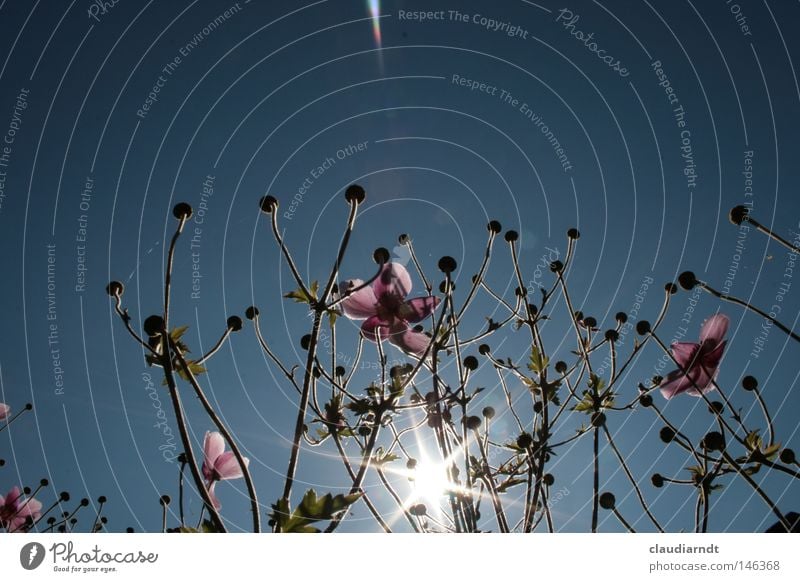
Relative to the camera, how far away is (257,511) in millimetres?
1025

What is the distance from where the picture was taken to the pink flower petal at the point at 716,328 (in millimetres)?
1748

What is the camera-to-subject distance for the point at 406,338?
1.66 meters

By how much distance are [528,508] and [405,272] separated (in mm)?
806

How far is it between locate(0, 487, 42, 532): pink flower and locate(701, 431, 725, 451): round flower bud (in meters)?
Result: 2.86

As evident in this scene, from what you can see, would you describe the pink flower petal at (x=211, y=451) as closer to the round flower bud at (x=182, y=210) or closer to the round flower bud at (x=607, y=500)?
the round flower bud at (x=182, y=210)

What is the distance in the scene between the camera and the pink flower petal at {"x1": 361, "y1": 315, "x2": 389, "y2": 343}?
1664 mm

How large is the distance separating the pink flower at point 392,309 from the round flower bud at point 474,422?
0.50m

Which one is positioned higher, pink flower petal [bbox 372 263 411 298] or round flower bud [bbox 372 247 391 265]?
round flower bud [bbox 372 247 391 265]

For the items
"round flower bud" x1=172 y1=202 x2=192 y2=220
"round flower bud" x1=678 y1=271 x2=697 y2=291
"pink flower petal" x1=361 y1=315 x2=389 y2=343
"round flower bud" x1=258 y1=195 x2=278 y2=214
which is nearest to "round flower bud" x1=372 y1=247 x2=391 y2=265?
"pink flower petal" x1=361 y1=315 x2=389 y2=343

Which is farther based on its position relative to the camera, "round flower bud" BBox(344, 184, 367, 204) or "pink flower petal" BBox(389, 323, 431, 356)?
"pink flower petal" BBox(389, 323, 431, 356)

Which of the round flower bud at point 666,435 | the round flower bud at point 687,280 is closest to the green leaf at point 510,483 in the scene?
the round flower bud at point 666,435

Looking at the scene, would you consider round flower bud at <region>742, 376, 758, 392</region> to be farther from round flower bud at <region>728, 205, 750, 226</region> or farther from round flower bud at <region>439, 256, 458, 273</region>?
round flower bud at <region>439, 256, 458, 273</region>

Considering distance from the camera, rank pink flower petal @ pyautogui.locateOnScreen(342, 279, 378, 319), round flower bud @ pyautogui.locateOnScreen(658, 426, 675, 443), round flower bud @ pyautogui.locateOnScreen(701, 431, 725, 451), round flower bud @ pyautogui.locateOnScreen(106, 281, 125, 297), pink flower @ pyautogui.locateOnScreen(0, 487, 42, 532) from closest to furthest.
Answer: round flower bud @ pyautogui.locateOnScreen(106, 281, 125, 297)
pink flower petal @ pyautogui.locateOnScreen(342, 279, 378, 319)
round flower bud @ pyautogui.locateOnScreen(701, 431, 725, 451)
round flower bud @ pyautogui.locateOnScreen(658, 426, 675, 443)
pink flower @ pyautogui.locateOnScreen(0, 487, 42, 532)
